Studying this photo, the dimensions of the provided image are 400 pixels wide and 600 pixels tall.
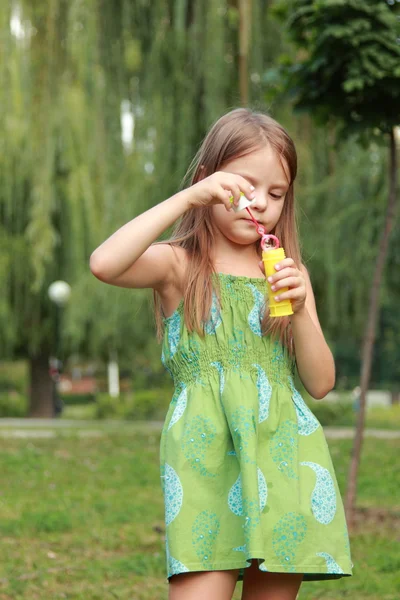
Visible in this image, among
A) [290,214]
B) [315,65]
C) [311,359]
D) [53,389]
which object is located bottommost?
[53,389]

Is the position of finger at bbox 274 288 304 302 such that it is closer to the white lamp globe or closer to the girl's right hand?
the girl's right hand

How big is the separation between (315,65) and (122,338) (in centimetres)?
1148

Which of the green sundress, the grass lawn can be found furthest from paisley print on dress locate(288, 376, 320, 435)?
the grass lawn

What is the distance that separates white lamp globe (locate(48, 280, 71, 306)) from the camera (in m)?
14.7

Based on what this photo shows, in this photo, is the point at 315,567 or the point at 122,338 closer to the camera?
the point at 315,567

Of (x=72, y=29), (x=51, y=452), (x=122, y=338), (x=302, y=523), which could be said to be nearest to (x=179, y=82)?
(x=72, y=29)

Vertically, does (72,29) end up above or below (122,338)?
above

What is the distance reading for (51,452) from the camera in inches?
337

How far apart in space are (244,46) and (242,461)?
5.08 m

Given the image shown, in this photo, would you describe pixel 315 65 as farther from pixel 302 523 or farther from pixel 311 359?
pixel 302 523

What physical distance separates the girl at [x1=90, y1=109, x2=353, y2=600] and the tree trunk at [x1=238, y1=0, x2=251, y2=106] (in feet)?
14.3

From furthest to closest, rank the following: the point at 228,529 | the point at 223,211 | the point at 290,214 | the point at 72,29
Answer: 1. the point at 72,29
2. the point at 290,214
3. the point at 223,211
4. the point at 228,529

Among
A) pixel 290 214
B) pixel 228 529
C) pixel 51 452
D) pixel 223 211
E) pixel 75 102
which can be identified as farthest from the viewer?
pixel 75 102

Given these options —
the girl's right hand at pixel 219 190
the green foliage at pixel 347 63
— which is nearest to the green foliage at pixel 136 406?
the green foliage at pixel 347 63
